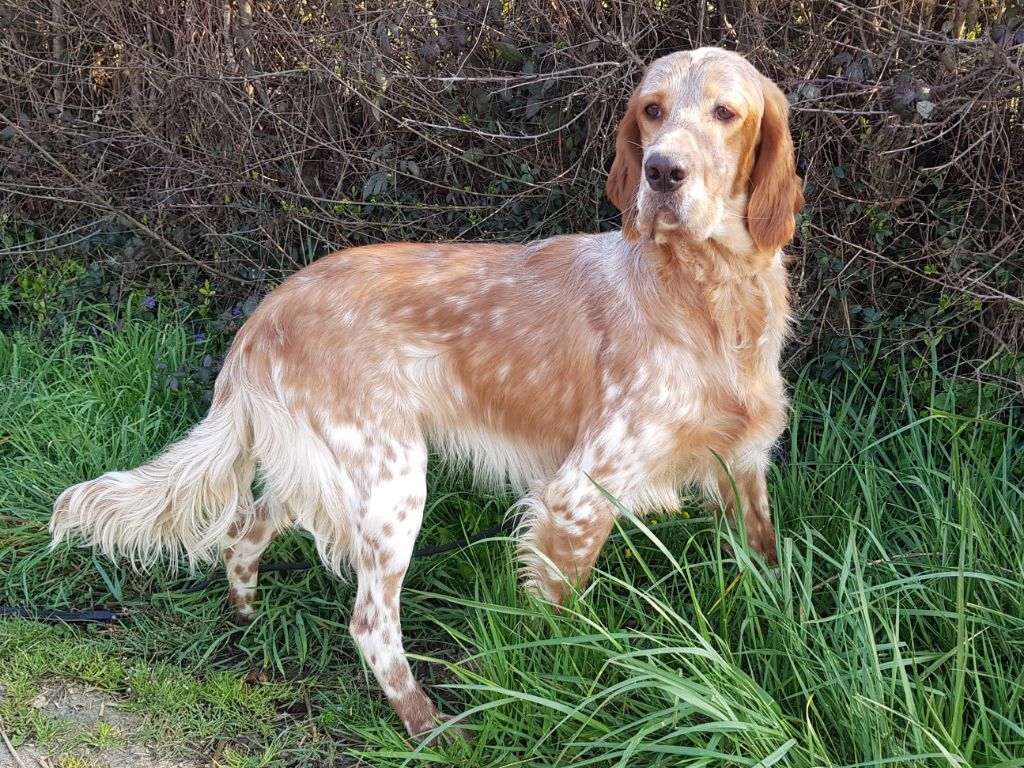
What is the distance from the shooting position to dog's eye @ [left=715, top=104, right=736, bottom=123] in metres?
2.42

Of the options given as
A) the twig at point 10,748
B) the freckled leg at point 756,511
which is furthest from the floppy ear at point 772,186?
the twig at point 10,748

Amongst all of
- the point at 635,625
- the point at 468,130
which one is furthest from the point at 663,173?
the point at 468,130

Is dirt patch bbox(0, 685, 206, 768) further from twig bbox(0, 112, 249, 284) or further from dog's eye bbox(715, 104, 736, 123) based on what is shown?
dog's eye bbox(715, 104, 736, 123)

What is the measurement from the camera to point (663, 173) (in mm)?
2303

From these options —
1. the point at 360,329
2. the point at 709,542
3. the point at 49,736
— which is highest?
the point at 360,329

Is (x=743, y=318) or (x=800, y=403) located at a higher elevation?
(x=743, y=318)

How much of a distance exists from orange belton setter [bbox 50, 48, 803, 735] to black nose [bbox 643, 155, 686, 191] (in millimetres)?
15

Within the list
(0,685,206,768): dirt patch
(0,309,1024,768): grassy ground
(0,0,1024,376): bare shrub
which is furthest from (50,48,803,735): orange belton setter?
(0,0,1024,376): bare shrub

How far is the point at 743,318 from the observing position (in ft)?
8.66

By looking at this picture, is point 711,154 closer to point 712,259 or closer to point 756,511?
point 712,259

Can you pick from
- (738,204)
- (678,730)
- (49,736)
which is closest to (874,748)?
(678,730)

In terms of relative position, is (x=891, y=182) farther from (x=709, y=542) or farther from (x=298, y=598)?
(x=298, y=598)

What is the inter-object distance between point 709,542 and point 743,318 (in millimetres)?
826

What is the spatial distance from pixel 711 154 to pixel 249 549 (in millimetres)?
1892
